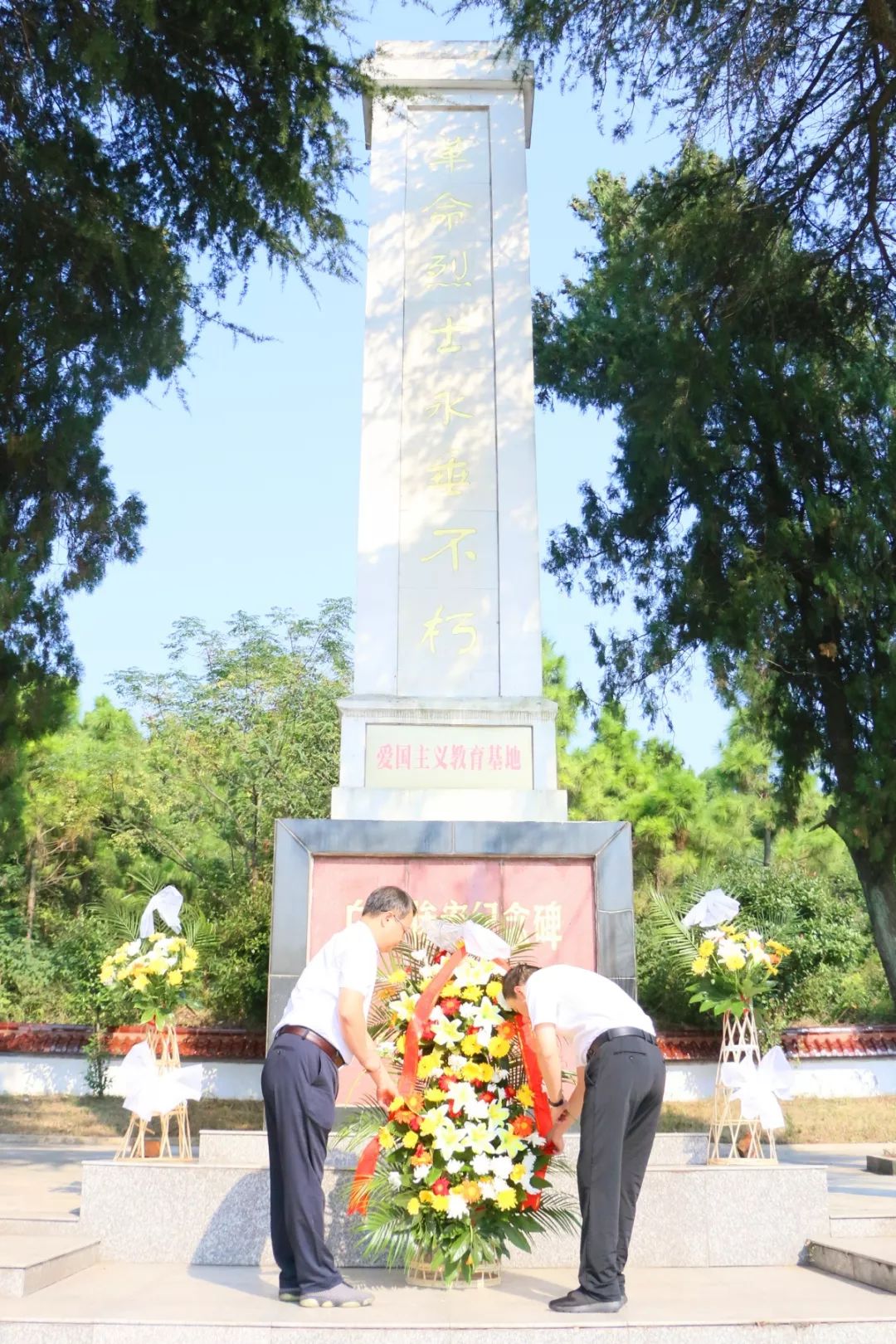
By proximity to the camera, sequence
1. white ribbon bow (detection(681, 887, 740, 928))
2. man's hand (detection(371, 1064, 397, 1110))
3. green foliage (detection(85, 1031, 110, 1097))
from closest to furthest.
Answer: man's hand (detection(371, 1064, 397, 1110)), white ribbon bow (detection(681, 887, 740, 928)), green foliage (detection(85, 1031, 110, 1097))

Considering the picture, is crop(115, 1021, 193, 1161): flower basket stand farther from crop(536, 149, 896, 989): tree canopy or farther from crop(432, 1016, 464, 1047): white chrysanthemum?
crop(536, 149, 896, 989): tree canopy

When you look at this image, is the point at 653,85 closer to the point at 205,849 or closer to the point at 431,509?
the point at 431,509

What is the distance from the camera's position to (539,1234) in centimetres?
291

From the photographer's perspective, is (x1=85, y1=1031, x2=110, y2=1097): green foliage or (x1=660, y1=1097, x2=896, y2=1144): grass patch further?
(x1=85, y1=1031, x2=110, y2=1097): green foliage

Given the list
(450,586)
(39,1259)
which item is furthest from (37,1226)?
(450,586)

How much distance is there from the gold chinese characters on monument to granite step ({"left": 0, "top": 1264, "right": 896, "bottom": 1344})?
8.99ft


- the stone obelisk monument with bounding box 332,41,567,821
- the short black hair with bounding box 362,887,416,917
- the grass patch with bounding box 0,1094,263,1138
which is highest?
the stone obelisk monument with bounding box 332,41,567,821

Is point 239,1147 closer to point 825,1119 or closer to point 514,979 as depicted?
point 514,979

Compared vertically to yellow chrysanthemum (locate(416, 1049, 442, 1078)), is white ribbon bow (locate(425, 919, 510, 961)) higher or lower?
higher

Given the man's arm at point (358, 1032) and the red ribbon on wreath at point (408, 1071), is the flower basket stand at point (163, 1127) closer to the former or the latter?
the red ribbon on wreath at point (408, 1071)

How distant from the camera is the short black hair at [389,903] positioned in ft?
8.41

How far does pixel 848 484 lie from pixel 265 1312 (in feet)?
17.8

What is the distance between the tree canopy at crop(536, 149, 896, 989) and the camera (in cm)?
612

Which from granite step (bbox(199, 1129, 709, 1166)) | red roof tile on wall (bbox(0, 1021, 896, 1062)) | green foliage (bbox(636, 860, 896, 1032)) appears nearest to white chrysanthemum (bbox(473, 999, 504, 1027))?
granite step (bbox(199, 1129, 709, 1166))
